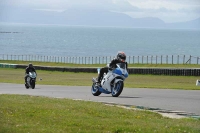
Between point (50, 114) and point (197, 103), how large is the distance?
7190mm

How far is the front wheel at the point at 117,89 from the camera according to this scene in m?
23.1

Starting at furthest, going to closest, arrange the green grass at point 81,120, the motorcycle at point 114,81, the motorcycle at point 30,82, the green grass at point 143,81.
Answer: the green grass at point 143,81 < the motorcycle at point 30,82 < the motorcycle at point 114,81 < the green grass at point 81,120

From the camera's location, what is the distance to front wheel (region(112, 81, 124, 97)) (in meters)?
23.1

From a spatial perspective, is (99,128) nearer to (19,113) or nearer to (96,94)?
(19,113)

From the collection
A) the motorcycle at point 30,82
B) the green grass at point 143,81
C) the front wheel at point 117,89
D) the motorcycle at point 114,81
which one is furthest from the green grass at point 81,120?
the motorcycle at point 30,82

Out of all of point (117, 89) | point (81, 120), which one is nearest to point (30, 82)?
point (117, 89)

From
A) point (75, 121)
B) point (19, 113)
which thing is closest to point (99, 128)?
point (75, 121)

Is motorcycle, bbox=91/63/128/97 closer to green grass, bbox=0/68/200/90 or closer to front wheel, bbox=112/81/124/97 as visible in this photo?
front wheel, bbox=112/81/124/97

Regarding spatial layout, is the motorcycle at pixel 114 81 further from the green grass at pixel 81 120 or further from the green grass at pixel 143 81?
the green grass at pixel 143 81

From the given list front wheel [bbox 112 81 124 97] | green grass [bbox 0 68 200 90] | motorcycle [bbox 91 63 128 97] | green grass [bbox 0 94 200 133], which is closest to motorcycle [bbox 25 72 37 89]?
green grass [bbox 0 68 200 90]

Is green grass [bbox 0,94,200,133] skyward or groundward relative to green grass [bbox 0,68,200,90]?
skyward

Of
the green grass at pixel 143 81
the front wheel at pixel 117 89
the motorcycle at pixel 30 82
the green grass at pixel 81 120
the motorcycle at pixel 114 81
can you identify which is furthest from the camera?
the green grass at pixel 143 81

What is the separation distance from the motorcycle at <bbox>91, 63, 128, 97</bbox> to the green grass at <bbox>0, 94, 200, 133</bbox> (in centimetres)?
622

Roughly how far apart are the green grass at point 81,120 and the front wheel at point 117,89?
6.40m
